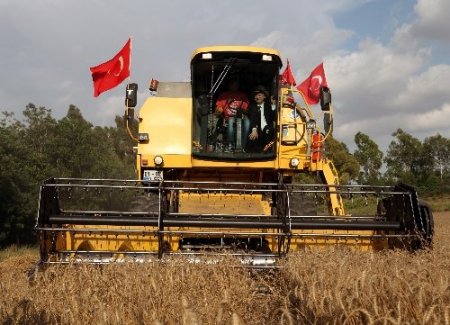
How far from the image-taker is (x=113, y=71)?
9578 millimetres

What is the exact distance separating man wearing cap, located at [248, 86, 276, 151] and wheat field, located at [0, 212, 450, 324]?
2445 mm

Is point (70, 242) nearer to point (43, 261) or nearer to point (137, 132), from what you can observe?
point (43, 261)

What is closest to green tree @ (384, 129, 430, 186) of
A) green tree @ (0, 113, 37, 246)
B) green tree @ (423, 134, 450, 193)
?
green tree @ (423, 134, 450, 193)

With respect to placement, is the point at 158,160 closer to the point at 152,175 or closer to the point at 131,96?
the point at 152,175

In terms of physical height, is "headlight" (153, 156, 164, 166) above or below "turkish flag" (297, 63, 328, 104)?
below

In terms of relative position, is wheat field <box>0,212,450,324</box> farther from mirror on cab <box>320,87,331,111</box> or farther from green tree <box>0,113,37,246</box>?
green tree <box>0,113,37,246</box>

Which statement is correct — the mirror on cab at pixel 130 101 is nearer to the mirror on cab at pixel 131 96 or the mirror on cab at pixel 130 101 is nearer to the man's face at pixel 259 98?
the mirror on cab at pixel 131 96

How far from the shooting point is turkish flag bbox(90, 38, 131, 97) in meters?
9.49

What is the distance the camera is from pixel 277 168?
21.0ft

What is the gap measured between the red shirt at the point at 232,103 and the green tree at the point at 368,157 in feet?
129

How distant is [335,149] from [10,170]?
24.9 metres

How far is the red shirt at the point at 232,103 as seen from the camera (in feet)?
21.4

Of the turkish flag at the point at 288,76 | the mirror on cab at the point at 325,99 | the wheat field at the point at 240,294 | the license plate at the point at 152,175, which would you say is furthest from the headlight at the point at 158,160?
the turkish flag at the point at 288,76

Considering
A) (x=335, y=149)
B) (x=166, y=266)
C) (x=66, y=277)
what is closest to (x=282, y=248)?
(x=166, y=266)
